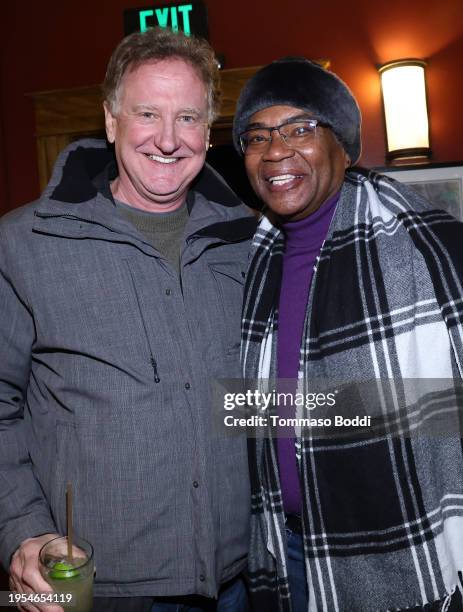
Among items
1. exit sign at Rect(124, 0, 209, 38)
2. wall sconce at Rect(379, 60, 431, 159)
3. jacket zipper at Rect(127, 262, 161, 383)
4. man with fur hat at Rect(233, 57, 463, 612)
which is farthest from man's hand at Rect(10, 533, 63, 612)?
exit sign at Rect(124, 0, 209, 38)

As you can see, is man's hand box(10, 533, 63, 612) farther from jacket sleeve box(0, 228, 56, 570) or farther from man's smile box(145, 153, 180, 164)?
man's smile box(145, 153, 180, 164)

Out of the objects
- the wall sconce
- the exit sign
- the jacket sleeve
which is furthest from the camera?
the exit sign

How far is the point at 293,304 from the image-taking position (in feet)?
5.20

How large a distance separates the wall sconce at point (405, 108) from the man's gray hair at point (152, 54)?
1.60 m

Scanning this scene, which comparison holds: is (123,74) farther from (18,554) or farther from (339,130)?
(18,554)

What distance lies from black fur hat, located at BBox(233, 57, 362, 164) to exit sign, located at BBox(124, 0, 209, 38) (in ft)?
5.53

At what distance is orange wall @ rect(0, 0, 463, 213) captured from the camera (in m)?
3.08

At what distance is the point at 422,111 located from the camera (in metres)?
2.95

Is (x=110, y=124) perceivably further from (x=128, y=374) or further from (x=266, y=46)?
(x=266, y=46)

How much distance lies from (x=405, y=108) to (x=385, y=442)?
2.10 metres

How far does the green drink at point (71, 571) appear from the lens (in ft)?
3.44

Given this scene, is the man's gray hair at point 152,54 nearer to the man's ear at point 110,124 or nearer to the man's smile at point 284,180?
the man's ear at point 110,124

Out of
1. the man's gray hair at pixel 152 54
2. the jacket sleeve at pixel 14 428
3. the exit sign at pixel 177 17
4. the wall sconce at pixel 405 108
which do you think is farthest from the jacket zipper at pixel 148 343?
the exit sign at pixel 177 17

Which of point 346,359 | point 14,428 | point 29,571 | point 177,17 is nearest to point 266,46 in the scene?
point 177,17
